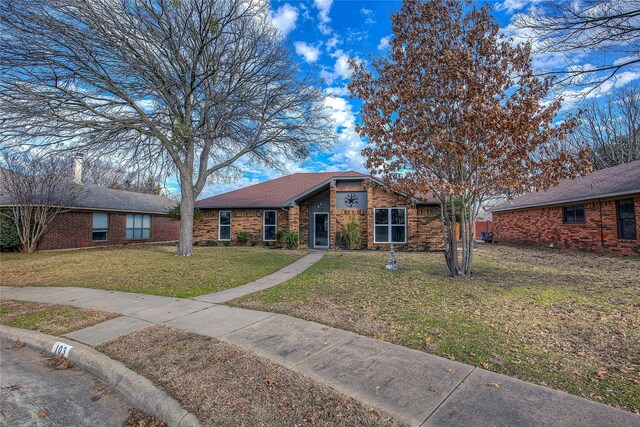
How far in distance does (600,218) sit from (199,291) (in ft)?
53.1

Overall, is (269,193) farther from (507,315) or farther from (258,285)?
(507,315)

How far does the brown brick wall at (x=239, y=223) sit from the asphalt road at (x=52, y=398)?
15556 millimetres

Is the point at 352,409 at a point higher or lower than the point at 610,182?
lower

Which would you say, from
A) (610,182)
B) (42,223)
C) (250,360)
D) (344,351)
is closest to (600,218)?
(610,182)

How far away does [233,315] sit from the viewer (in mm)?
5562

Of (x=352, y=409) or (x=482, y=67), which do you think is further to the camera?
(x=482, y=67)

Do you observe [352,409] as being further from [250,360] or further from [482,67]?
[482,67]

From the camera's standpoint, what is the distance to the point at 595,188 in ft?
48.7

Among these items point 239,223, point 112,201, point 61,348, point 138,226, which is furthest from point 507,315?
point 138,226

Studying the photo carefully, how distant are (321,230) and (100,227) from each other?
14002 millimetres

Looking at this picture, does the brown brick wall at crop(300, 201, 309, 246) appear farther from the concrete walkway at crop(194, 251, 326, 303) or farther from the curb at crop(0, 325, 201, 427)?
the curb at crop(0, 325, 201, 427)

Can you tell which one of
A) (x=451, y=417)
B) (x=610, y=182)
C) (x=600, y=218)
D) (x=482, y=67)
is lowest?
(x=451, y=417)

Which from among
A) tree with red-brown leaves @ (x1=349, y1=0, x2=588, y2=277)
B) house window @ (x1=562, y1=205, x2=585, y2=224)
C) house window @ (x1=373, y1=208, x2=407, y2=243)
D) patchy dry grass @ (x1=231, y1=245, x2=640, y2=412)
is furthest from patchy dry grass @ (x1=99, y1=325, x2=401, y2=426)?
house window @ (x1=562, y1=205, x2=585, y2=224)

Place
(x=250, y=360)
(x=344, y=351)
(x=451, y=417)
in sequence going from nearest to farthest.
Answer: (x=451, y=417) → (x=250, y=360) → (x=344, y=351)
